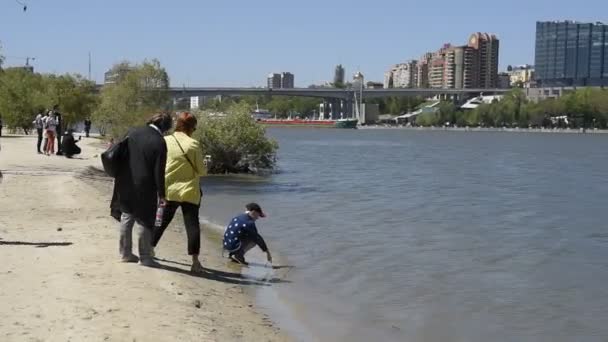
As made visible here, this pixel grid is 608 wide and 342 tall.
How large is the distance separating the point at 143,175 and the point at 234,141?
3032 cm

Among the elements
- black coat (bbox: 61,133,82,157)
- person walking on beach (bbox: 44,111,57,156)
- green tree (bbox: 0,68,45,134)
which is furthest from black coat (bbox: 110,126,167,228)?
green tree (bbox: 0,68,45,134)

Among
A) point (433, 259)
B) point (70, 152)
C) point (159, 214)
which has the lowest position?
point (433, 259)

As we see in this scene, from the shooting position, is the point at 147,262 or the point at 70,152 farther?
the point at 70,152

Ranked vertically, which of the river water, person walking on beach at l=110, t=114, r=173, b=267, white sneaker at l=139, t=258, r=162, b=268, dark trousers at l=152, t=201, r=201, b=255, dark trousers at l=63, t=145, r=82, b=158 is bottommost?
the river water

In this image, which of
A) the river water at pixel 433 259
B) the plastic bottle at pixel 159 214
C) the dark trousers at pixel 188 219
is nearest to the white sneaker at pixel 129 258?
the dark trousers at pixel 188 219

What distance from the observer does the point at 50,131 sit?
32219 mm

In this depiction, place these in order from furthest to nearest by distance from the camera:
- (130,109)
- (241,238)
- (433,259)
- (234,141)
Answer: (130,109) → (234,141) → (433,259) → (241,238)

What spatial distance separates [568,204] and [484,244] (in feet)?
43.0

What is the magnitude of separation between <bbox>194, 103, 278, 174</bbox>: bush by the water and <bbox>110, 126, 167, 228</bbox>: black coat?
95.8 ft

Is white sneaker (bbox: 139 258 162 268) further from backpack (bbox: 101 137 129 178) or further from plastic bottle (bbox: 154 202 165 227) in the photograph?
backpack (bbox: 101 137 129 178)

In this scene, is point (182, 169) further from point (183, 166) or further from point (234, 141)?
point (234, 141)

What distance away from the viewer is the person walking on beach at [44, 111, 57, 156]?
31734 mm

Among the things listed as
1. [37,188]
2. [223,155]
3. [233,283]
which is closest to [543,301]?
[233,283]

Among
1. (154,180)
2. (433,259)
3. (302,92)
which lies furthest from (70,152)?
(302,92)
